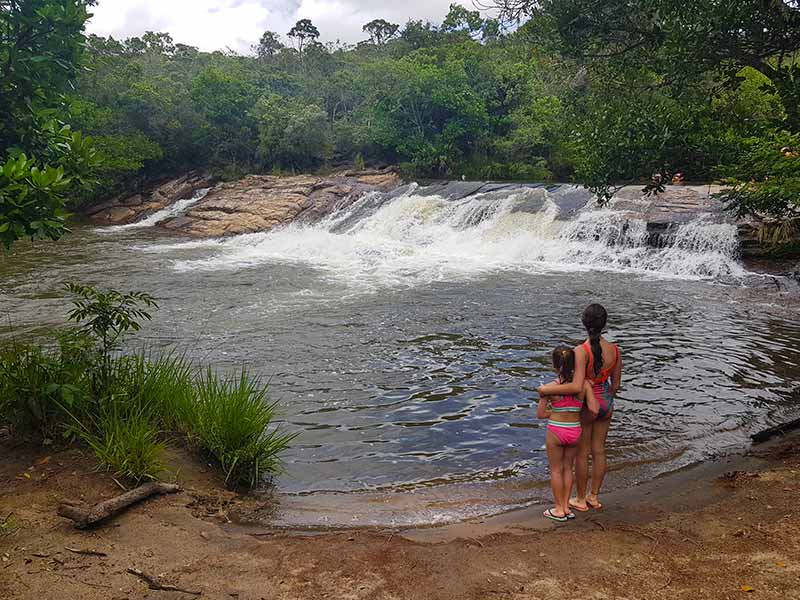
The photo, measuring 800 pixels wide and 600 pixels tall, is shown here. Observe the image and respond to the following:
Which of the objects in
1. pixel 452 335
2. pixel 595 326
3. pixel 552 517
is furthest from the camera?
pixel 452 335

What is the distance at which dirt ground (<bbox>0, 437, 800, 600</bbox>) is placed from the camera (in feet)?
11.2

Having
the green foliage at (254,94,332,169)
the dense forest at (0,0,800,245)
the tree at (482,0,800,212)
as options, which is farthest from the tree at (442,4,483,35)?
the tree at (482,0,800,212)

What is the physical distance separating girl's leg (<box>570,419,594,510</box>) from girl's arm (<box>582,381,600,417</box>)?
17 centimetres

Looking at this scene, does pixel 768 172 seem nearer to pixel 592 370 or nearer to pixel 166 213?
pixel 592 370

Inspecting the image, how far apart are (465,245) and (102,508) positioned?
52.2 ft

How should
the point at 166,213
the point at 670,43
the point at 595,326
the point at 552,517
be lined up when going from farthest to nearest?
the point at 166,213 < the point at 670,43 < the point at 552,517 < the point at 595,326

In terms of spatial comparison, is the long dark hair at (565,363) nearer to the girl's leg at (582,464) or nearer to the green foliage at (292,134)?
the girl's leg at (582,464)

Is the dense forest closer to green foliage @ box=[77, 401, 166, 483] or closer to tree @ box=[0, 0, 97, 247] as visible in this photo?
tree @ box=[0, 0, 97, 247]

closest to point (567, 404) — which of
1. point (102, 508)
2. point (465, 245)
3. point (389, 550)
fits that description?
point (389, 550)

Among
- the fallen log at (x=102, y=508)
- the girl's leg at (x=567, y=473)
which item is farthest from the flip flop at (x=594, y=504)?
the fallen log at (x=102, y=508)

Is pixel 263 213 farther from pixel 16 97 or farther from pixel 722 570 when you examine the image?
pixel 722 570

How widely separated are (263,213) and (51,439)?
69.8ft

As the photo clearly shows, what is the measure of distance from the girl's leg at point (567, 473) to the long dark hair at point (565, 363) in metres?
0.50

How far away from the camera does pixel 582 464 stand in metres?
4.73
